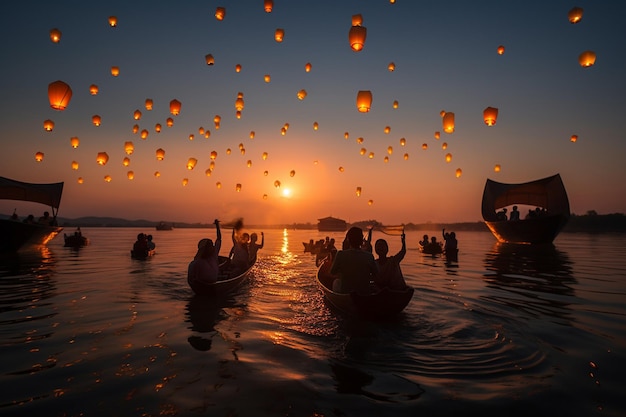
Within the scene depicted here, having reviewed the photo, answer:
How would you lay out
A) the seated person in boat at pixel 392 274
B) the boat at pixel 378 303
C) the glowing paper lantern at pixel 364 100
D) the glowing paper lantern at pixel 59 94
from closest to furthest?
the boat at pixel 378 303
the seated person in boat at pixel 392 274
the glowing paper lantern at pixel 59 94
the glowing paper lantern at pixel 364 100

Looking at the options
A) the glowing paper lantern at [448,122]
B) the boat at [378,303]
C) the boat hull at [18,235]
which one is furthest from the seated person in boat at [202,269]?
the boat hull at [18,235]

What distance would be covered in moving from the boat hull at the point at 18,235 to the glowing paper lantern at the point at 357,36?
79.8 ft

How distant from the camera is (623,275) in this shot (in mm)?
15719

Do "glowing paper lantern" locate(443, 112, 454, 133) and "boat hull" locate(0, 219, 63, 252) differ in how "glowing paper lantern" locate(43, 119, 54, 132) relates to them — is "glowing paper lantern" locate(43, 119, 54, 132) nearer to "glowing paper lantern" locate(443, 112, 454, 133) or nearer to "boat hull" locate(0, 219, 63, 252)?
"boat hull" locate(0, 219, 63, 252)

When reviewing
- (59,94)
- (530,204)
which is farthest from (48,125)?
(530,204)

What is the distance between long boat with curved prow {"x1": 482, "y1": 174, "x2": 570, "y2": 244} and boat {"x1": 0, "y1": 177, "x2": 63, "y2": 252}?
1653 inches

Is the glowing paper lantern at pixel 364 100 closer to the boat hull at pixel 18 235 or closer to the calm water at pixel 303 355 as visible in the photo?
the calm water at pixel 303 355

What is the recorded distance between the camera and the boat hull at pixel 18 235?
23.2 meters

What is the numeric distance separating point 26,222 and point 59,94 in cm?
1666

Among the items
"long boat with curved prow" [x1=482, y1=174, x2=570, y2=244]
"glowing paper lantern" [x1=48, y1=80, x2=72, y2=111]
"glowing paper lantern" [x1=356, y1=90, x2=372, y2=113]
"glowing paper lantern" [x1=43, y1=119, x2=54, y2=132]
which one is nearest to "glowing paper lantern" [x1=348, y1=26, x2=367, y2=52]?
"glowing paper lantern" [x1=356, y1=90, x2=372, y2=113]

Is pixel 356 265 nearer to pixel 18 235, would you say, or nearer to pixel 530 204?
pixel 18 235

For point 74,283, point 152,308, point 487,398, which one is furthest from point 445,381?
point 74,283

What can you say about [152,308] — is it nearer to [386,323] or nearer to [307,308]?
[307,308]

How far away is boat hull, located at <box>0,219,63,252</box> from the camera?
912 inches
